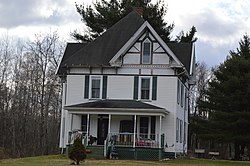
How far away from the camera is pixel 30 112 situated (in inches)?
2453

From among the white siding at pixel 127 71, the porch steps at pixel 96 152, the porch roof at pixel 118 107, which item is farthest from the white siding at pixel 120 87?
the porch steps at pixel 96 152

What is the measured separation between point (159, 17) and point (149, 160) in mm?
21884

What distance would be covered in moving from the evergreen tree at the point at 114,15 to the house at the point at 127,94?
1484cm

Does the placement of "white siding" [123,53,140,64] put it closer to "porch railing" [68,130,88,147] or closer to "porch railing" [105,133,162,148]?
"porch railing" [105,133,162,148]

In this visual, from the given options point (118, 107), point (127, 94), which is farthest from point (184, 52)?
point (118, 107)

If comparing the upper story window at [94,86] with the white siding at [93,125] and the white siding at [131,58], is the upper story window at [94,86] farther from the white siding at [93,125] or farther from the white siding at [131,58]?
the white siding at [131,58]

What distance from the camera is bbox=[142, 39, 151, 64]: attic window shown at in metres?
37.0

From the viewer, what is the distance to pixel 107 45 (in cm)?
3950

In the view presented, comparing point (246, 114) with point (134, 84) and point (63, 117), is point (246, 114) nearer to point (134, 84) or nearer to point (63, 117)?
point (134, 84)

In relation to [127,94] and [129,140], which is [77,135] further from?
[127,94]

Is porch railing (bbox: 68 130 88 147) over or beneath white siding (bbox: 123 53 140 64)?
beneath

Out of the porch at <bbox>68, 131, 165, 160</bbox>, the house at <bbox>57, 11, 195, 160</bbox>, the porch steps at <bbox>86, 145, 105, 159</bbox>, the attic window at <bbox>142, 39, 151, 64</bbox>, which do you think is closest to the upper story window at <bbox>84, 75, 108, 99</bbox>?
the house at <bbox>57, 11, 195, 160</bbox>

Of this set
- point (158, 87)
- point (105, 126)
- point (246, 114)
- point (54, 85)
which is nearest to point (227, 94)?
point (246, 114)

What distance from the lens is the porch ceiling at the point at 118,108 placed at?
35000 millimetres
